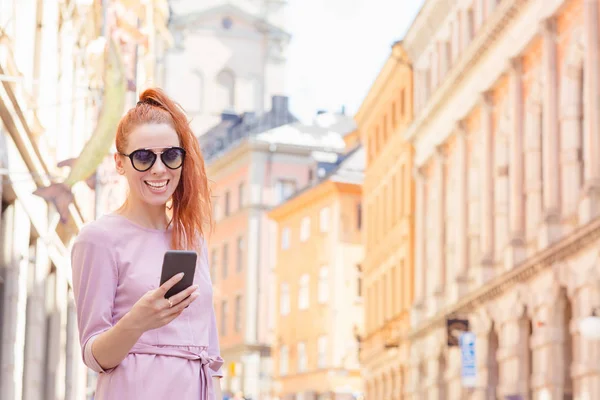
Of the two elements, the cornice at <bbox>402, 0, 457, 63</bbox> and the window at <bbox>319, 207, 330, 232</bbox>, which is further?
the window at <bbox>319, 207, 330, 232</bbox>

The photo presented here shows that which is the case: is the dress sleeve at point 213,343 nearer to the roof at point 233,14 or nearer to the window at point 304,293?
the window at point 304,293

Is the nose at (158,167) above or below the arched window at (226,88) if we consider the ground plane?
below

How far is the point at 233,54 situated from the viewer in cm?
8719

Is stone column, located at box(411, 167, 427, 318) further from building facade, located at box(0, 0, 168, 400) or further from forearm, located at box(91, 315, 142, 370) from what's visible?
forearm, located at box(91, 315, 142, 370)

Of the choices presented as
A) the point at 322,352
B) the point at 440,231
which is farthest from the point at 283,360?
the point at 440,231

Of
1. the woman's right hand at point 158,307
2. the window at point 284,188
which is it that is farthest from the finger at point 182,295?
the window at point 284,188

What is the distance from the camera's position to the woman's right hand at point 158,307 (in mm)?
3541

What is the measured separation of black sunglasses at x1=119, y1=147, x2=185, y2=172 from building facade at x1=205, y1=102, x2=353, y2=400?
7363 centimetres

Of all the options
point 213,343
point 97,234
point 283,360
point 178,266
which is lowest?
point 213,343

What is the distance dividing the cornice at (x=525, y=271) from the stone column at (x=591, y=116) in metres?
0.48

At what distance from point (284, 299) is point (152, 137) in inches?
2889

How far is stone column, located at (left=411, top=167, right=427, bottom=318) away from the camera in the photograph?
49281mm

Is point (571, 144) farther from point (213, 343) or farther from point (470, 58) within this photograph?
point (213, 343)

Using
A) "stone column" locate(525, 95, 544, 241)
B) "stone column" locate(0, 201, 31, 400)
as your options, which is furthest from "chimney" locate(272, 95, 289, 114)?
"stone column" locate(0, 201, 31, 400)
